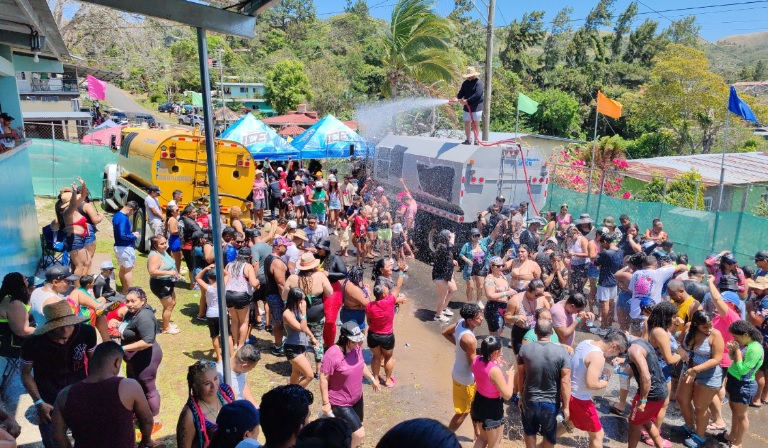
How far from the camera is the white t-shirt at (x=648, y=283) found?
302 inches

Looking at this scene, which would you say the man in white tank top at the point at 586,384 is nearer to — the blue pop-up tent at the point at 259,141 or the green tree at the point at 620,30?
the blue pop-up tent at the point at 259,141

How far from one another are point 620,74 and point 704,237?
46070 millimetres

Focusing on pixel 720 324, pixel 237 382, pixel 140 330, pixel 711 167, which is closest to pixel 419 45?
pixel 711 167

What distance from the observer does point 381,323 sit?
21.5 ft

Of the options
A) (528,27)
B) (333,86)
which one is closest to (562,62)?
(528,27)

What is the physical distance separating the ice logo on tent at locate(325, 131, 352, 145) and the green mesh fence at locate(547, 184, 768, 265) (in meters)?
8.36

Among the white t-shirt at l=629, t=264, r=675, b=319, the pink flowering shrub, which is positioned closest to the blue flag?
the pink flowering shrub

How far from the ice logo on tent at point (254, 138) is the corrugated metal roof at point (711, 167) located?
43.0ft

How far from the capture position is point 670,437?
6.09m

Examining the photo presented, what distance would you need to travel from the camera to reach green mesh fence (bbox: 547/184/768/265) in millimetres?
10567

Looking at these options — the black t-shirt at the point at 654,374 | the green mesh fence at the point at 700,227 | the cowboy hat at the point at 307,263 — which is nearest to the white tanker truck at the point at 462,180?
the green mesh fence at the point at 700,227

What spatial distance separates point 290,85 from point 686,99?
30811mm

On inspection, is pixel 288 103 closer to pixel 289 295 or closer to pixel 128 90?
pixel 128 90

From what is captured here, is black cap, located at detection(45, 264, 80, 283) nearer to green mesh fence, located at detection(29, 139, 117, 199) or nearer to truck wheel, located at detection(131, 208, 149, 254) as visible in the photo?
truck wheel, located at detection(131, 208, 149, 254)
